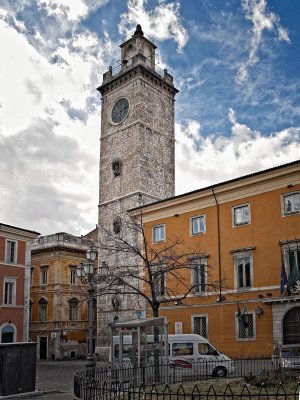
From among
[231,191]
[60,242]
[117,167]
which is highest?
[117,167]

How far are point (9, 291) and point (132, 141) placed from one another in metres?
17.9

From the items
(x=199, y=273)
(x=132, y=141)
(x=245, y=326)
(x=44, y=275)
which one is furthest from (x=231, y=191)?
(x=44, y=275)

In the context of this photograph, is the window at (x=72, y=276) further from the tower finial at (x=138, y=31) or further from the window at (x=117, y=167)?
the tower finial at (x=138, y=31)

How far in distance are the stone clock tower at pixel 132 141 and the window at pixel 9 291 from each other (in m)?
9.39

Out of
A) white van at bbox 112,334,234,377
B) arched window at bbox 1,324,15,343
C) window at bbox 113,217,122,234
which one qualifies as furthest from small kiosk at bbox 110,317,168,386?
window at bbox 113,217,122,234

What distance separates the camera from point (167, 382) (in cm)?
1603

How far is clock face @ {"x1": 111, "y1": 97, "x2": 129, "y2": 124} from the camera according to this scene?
49625 mm

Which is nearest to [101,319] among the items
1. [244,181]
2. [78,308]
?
[78,308]

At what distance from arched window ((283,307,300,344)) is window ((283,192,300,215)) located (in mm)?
5142

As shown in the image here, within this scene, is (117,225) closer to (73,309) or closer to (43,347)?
(73,309)

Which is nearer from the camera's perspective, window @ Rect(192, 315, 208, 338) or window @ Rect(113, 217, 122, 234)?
window @ Rect(192, 315, 208, 338)

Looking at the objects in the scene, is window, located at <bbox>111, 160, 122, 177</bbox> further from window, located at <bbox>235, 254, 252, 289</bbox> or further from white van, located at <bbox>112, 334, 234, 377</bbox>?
white van, located at <bbox>112, 334, 234, 377</bbox>

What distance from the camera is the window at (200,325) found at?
3003 cm

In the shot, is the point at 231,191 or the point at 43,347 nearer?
the point at 231,191
